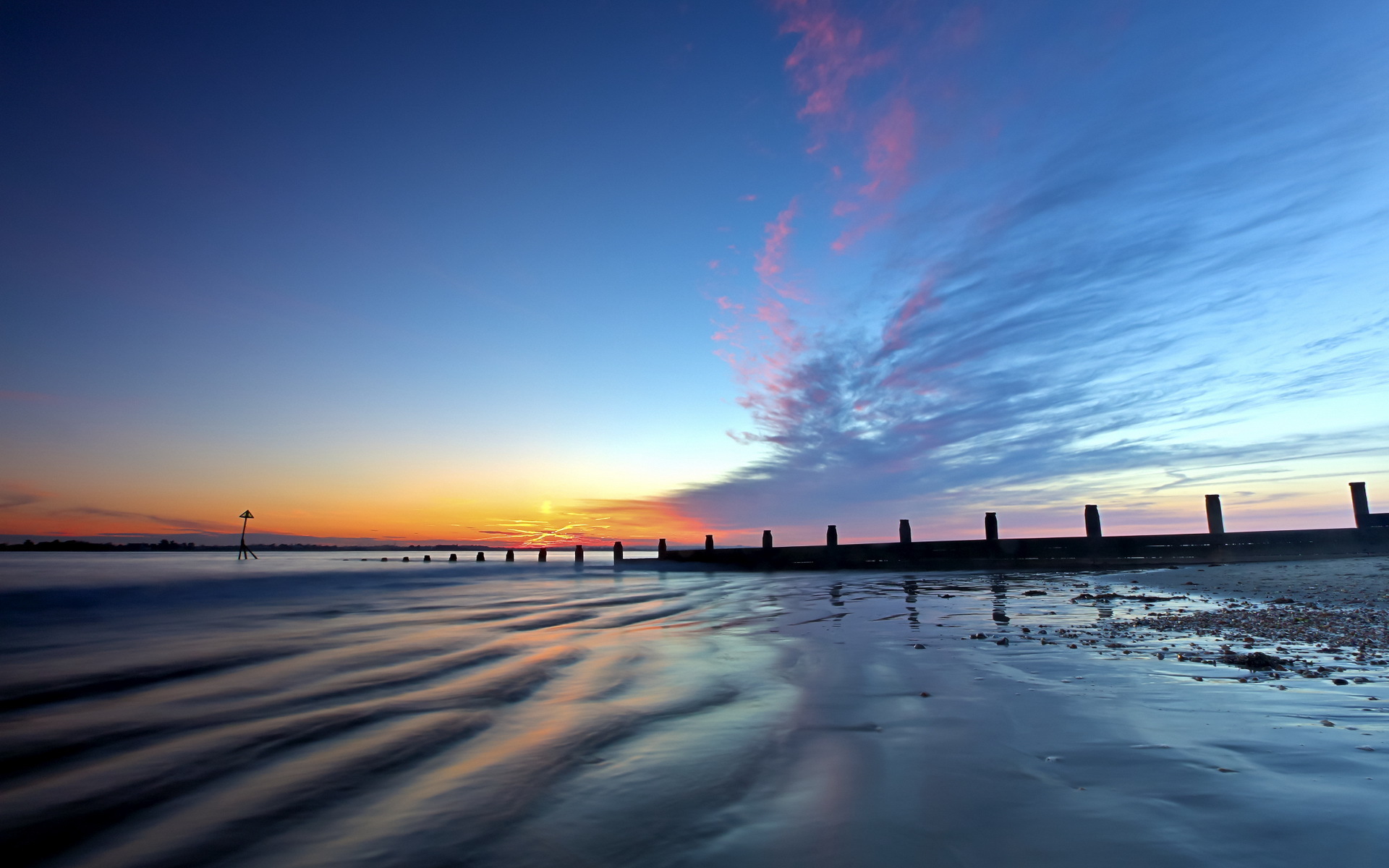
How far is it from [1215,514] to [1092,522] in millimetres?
3614

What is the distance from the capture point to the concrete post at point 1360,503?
1972 centimetres

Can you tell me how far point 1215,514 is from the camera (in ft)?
67.5

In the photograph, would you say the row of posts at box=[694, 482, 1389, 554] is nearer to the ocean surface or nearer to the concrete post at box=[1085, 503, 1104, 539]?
the concrete post at box=[1085, 503, 1104, 539]

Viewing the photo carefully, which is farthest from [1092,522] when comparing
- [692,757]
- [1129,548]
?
[692,757]

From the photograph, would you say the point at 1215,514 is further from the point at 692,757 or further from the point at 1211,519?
the point at 692,757

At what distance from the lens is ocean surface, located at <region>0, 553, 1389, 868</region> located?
232 cm

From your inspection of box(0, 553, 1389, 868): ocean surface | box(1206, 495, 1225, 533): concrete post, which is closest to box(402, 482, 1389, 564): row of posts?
box(1206, 495, 1225, 533): concrete post

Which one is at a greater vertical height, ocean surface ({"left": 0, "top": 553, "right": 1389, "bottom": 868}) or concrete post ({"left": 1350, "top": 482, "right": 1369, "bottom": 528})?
concrete post ({"left": 1350, "top": 482, "right": 1369, "bottom": 528})

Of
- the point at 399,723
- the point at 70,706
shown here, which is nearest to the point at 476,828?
the point at 399,723

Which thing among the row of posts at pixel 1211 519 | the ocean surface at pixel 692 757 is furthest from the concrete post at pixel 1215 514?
the ocean surface at pixel 692 757

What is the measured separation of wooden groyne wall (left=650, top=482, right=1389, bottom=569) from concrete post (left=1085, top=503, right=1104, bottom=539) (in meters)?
0.03

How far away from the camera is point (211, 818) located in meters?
2.67

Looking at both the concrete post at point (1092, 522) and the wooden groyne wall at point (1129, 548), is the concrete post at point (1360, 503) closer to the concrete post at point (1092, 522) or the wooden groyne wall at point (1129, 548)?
the wooden groyne wall at point (1129, 548)

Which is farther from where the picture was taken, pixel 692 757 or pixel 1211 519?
pixel 1211 519
